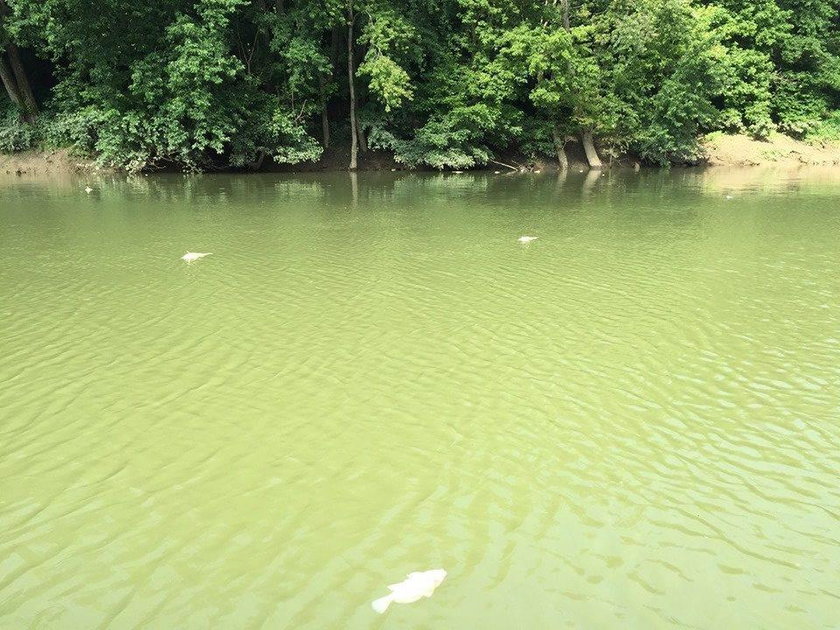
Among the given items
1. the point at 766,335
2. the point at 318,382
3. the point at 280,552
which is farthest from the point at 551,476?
the point at 766,335

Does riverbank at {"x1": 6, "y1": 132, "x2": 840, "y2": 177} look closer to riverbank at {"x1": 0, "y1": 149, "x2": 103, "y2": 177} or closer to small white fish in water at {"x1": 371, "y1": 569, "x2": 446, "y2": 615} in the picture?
riverbank at {"x1": 0, "y1": 149, "x2": 103, "y2": 177}

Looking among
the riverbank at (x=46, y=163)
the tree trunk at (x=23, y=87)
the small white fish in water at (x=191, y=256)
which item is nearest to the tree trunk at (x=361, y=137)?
the riverbank at (x=46, y=163)

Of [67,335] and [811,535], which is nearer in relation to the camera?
[811,535]

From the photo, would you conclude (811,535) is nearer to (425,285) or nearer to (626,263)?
(425,285)

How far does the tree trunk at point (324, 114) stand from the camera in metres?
27.7

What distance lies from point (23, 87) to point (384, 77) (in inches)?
603

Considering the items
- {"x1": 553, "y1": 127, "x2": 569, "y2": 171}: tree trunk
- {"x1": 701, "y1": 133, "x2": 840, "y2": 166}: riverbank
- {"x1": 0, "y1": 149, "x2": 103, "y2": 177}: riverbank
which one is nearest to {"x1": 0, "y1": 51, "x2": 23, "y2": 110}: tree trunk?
{"x1": 0, "y1": 149, "x2": 103, "y2": 177}: riverbank

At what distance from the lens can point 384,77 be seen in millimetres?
25516

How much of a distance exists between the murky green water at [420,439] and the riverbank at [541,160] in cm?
1813

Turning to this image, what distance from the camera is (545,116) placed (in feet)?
100

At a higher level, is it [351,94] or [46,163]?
[351,94]

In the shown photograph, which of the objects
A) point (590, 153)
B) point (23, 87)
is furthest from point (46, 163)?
point (590, 153)

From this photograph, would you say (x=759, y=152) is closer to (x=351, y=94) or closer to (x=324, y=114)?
(x=351, y=94)

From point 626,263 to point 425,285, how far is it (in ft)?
11.7
